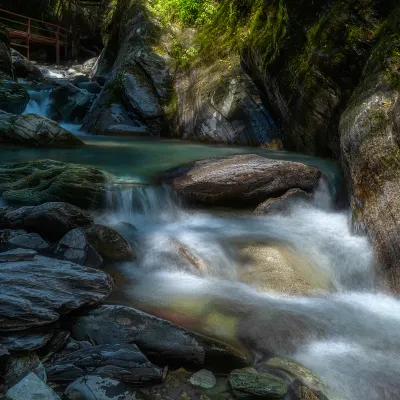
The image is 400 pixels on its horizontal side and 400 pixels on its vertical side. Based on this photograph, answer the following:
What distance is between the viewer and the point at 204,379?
277 cm

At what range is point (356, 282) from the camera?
15.5 feet

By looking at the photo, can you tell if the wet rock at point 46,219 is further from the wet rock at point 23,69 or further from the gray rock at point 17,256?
the wet rock at point 23,69

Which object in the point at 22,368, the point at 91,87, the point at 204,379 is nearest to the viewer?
the point at 22,368

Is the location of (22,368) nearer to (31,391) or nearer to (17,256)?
(31,391)

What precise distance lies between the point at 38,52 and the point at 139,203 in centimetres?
2609

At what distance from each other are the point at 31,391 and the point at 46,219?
8.43 feet

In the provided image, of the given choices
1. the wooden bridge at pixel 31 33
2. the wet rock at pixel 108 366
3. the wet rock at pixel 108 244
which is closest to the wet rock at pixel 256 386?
the wet rock at pixel 108 366

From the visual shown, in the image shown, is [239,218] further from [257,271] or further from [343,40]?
[343,40]

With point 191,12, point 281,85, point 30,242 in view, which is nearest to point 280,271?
point 30,242

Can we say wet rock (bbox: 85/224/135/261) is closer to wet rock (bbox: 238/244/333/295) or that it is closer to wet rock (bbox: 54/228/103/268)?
wet rock (bbox: 54/228/103/268)

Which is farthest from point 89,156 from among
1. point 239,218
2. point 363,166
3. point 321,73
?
point 363,166

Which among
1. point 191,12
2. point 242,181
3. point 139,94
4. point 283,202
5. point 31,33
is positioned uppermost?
point 191,12

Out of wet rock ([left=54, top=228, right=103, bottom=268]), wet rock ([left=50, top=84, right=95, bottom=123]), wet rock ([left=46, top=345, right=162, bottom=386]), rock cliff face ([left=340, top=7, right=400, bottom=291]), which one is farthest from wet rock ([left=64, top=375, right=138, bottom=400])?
wet rock ([left=50, top=84, right=95, bottom=123])

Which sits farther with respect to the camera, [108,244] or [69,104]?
[69,104]
